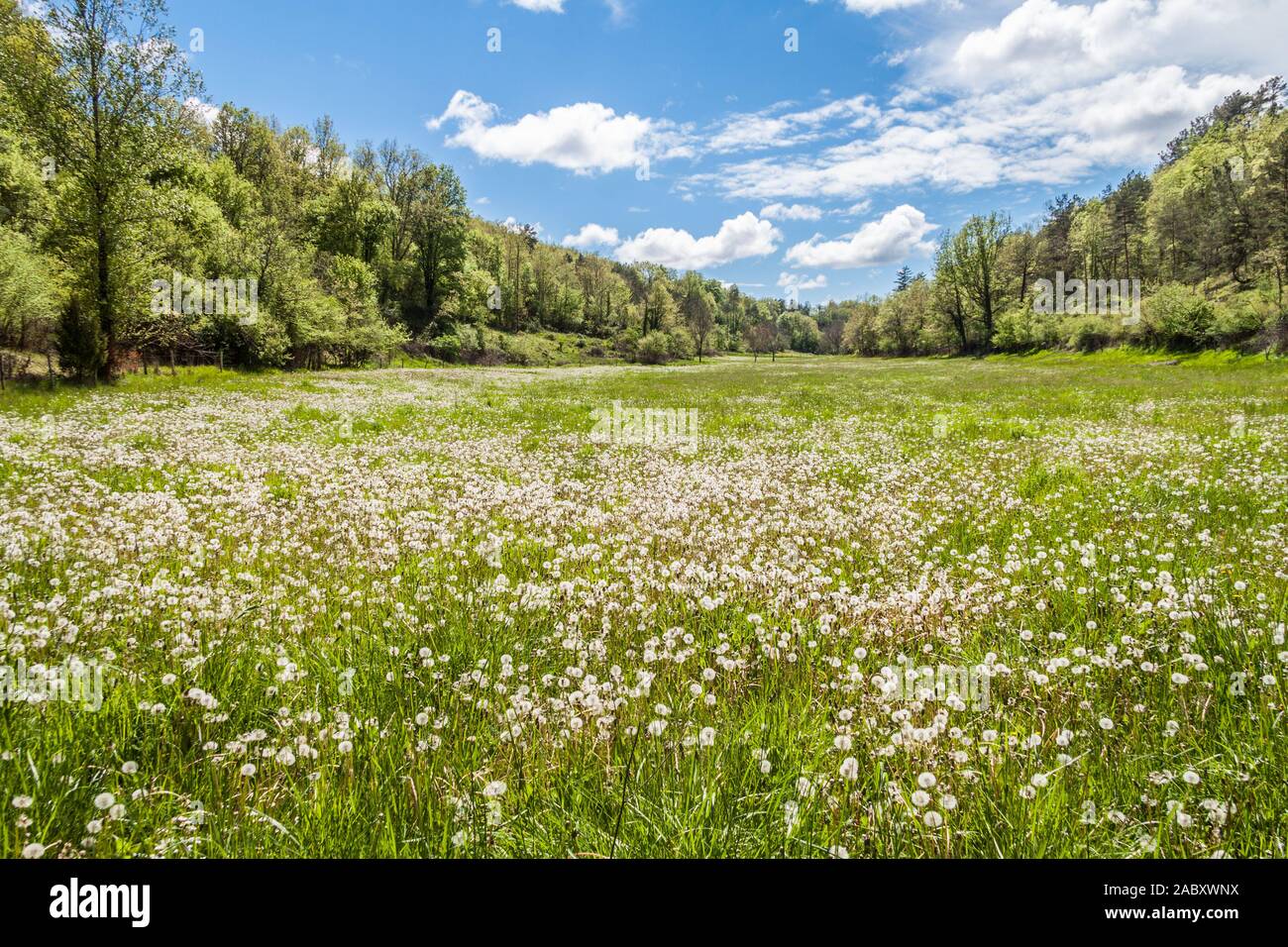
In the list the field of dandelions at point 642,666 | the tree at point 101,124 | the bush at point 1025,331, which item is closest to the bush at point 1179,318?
the bush at point 1025,331

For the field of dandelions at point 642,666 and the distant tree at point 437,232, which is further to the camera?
the distant tree at point 437,232

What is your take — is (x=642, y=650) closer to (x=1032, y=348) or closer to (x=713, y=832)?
(x=713, y=832)

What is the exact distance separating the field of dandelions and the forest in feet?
83.8

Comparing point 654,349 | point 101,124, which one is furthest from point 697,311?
point 101,124

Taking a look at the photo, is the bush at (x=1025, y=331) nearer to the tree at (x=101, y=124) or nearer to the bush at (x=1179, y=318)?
the bush at (x=1179, y=318)

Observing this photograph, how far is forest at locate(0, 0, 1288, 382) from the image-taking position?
24.9 metres

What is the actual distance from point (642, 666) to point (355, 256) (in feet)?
312

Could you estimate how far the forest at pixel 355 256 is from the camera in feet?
81.8

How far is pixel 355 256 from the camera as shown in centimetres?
8156

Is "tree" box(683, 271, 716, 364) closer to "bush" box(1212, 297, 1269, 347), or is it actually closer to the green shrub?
the green shrub

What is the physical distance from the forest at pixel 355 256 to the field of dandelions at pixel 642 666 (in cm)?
2555

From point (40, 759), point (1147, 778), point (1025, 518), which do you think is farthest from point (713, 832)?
point (1025, 518)

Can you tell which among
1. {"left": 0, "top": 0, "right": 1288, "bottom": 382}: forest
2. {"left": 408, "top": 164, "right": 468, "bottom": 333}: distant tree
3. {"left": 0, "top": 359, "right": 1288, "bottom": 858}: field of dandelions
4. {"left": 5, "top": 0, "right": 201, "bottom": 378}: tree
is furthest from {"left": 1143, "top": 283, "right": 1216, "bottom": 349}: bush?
{"left": 408, "top": 164, "right": 468, "bottom": 333}: distant tree
